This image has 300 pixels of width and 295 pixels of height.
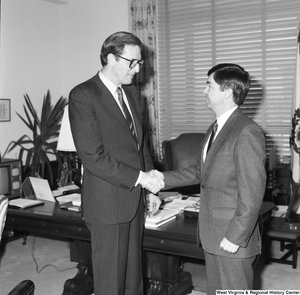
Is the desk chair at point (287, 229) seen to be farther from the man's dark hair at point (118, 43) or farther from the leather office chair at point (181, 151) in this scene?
the man's dark hair at point (118, 43)

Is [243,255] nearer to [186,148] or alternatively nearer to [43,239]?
[186,148]

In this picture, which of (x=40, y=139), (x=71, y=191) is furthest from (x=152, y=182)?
(x=40, y=139)

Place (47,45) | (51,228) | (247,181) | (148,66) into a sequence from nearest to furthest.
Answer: (247,181), (51,228), (148,66), (47,45)

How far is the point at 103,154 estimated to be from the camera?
2264mm

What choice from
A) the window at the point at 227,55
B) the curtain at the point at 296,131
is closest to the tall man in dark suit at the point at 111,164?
the curtain at the point at 296,131

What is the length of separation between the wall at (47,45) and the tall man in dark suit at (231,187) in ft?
12.2

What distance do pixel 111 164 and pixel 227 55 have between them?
337 centimetres

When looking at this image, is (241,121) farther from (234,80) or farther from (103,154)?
(103,154)

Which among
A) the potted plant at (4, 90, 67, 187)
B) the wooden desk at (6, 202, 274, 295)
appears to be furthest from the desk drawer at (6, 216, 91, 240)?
the potted plant at (4, 90, 67, 187)

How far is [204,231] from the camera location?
83.0 inches

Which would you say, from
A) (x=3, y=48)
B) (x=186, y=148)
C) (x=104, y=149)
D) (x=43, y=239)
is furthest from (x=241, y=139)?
(x=3, y=48)

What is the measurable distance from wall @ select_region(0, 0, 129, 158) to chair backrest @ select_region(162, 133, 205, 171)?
1991 millimetres

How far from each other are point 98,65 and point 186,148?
2.14 metres

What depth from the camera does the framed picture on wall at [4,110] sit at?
17.1 feet
